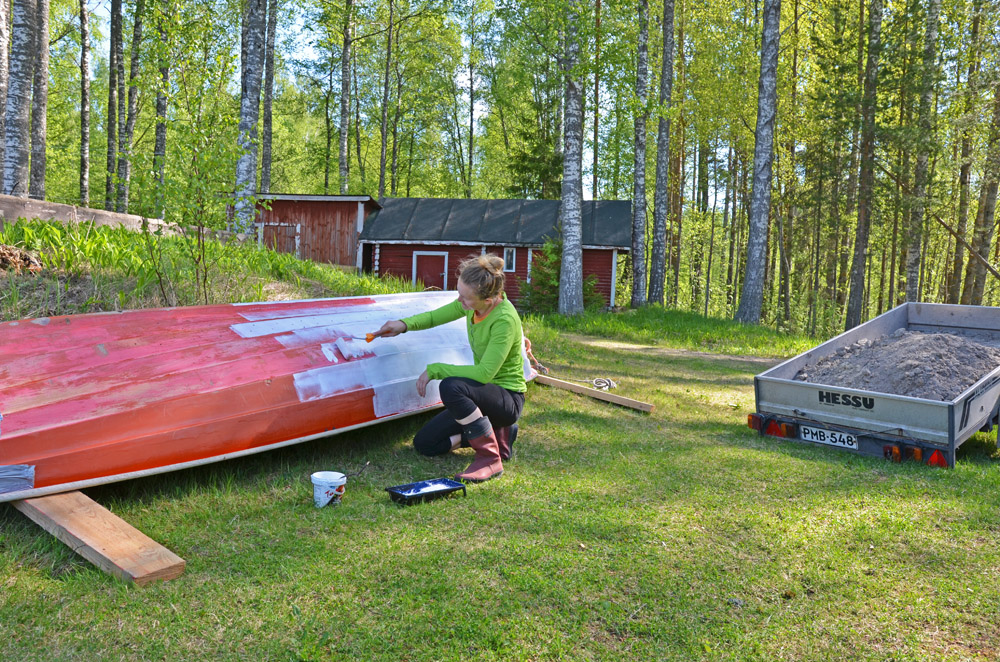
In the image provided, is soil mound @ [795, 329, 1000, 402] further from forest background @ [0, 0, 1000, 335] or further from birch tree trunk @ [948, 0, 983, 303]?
birch tree trunk @ [948, 0, 983, 303]

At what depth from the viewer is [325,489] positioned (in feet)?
12.3

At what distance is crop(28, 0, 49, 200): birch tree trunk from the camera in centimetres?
1115

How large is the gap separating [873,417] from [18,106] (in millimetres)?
10847

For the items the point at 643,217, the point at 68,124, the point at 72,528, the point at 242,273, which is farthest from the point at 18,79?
the point at 68,124

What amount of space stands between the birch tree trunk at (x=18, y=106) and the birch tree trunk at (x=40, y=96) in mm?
2125

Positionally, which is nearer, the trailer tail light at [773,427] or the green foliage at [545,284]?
the trailer tail light at [773,427]

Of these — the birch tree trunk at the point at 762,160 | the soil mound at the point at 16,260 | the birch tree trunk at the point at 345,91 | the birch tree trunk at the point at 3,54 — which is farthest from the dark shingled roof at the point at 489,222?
the soil mound at the point at 16,260

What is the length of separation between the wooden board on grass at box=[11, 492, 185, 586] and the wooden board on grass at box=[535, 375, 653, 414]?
454 cm

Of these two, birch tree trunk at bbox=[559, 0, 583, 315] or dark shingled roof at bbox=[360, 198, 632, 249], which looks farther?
dark shingled roof at bbox=[360, 198, 632, 249]

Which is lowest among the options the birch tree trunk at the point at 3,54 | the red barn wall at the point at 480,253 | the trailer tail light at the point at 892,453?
the trailer tail light at the point at 892,453

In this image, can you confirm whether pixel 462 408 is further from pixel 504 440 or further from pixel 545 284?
Answer: pixel 545 284

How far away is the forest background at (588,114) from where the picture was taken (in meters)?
8.96

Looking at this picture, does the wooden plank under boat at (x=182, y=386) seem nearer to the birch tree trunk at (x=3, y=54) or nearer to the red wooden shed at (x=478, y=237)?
the birch tree trunk at (x=3, y=54)

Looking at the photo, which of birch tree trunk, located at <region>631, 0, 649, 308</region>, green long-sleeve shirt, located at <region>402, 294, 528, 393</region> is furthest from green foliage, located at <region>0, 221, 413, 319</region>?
birch tree trunk, located at <region>631, 0, 649, 308</region>
